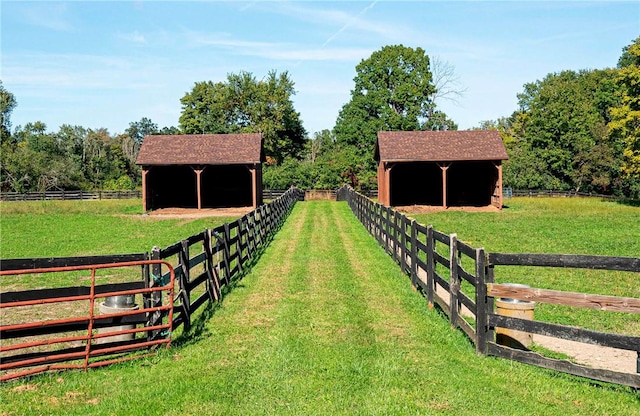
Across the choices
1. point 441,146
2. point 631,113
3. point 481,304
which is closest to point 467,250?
point 481,304

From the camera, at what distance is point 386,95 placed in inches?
2055

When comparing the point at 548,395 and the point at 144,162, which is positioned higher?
the point at 144,162

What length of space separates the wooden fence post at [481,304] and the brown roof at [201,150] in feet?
91.6

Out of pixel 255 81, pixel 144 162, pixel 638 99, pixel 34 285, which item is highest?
pixel 255 81

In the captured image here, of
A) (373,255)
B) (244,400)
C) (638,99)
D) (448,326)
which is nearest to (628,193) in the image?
(638,99)

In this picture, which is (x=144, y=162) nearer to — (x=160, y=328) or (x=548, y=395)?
(x=160, y=328)

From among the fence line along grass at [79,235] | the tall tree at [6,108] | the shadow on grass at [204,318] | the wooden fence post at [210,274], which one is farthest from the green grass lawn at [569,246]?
the tall tree at [6,108]

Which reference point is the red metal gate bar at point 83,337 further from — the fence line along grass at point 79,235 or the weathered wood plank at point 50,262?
the fence line along grass at point 79,235

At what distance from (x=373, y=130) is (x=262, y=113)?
16.9 m

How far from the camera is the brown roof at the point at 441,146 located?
32656mm

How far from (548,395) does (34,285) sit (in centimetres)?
1003

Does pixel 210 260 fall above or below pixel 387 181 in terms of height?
below

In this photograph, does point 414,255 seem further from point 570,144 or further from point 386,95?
point 570,144

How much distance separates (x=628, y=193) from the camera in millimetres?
53125
